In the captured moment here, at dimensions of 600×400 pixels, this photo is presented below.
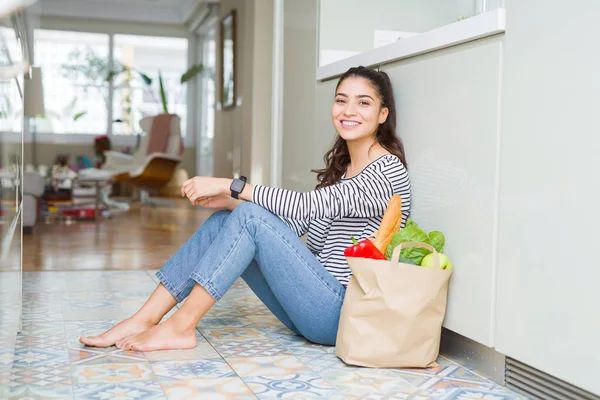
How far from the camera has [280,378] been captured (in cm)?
179

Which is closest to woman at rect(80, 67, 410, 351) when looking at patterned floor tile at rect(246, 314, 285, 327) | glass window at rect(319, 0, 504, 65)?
patterned floor tile at rect(246, 314, 285, 327)

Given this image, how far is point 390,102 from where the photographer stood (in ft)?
7.04

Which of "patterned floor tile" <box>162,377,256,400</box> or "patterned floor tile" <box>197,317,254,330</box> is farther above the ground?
"patterned floor tile" <box>162,377,256,400</box>

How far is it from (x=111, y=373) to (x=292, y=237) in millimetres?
565

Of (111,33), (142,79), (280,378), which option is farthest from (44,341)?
(111,33)

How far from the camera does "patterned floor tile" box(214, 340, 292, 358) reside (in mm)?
2037

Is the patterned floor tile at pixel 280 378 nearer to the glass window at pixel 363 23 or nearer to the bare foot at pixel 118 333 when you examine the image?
the bare foot at pixel 118 333

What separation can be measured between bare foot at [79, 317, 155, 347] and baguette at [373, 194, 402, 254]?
0.72m

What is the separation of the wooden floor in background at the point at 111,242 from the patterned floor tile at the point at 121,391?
2133 mm

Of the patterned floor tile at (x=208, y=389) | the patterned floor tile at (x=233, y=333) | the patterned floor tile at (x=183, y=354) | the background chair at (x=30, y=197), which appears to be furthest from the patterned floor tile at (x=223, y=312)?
the background chair at (x=30, y=197)

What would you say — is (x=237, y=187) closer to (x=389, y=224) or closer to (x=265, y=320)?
(x=389, y=224)

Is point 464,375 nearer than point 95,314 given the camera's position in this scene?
Yes

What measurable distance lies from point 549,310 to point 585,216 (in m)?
0.23

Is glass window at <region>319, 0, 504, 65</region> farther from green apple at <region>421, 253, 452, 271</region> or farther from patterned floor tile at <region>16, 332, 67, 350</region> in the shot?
patterned floor tile at <region>16, 332, 67, 350</region>
